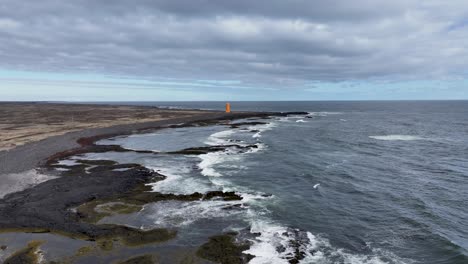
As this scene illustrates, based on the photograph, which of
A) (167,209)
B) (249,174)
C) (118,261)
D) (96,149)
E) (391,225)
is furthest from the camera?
(96,149)

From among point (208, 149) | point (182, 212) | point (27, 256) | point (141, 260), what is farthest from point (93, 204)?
point (208, 149)

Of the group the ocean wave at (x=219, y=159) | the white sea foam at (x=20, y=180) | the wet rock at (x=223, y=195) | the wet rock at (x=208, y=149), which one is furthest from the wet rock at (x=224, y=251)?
the wet rock at (x=208, y=149)

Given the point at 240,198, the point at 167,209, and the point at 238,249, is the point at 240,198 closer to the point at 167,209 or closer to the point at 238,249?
the point at 167,209

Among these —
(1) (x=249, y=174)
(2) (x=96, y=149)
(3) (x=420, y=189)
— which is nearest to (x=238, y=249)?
(1) (x=249, y=174)

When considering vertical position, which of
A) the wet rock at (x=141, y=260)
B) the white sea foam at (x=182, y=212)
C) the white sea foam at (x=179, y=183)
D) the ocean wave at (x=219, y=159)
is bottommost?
the wet rock at (x=141, y=260)

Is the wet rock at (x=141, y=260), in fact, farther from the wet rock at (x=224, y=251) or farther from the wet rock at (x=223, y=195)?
the wet rock at (x=223, y=195)

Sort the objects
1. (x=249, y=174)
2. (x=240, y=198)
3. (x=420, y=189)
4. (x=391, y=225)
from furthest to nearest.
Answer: (x=249, y=174) → (x=420, y=189) → (x=240, y=198) → (x=391, y=225)

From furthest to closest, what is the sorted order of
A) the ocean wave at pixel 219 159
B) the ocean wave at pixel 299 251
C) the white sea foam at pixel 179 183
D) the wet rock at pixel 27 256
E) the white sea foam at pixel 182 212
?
1. the ocean wave at pixel 219 159
2. the white sea foam at pixel 179 183
3. the white sea foam at pixel 182 212
4. the ocean wave at pixel 299 251
5. the wet rock at pixel 27 256

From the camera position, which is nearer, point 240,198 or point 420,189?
point 240,198

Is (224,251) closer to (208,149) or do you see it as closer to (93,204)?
(93,204)
